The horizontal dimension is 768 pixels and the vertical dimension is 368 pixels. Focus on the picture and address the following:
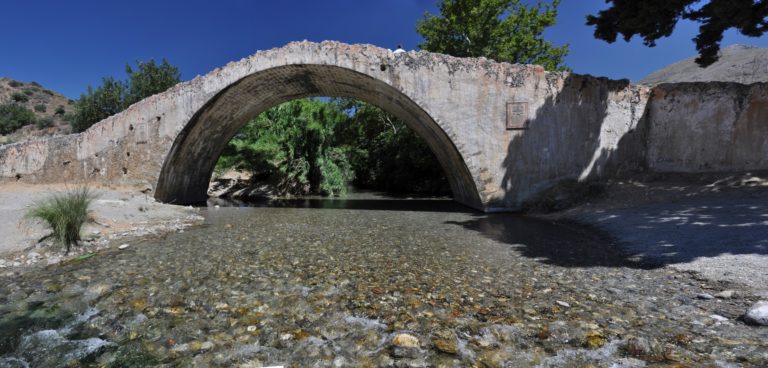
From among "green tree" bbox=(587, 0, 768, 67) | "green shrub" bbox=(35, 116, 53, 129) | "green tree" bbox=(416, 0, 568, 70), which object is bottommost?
"green tree" bbox=(587, 0, 768, 67)

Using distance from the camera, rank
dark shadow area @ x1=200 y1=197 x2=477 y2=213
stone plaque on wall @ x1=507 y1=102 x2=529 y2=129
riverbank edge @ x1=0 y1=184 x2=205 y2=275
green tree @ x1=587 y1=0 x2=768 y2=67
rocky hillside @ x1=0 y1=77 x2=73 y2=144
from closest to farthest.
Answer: riverbank edge @ x1=0 y1=184 x2=205 y2=275 → green tree @ x1=587 y1=0 x2=768 y2=67 → stone plaque on wall @ x1=507 y1=102 x2=529 y2=129 → dark shadow area @ x1=200 y1=197 x2=477 y2=213 → rocky hillside @ x1=0 y1=77 x2=73 y2=144

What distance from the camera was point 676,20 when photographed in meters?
9.40

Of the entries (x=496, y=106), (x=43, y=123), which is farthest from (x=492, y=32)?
(x=43, y=123)

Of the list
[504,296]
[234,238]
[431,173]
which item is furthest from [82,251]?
[431,173]

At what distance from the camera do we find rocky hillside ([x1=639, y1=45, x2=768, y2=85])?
22172 mm

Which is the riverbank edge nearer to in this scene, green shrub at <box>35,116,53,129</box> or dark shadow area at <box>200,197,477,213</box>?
dark shadow area at <box>200,197,477,213</box>

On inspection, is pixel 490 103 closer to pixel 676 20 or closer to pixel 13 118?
pixel 676 20

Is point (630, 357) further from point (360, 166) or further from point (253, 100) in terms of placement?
point (360, 166)

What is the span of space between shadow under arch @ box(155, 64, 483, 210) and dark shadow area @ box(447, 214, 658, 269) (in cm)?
225

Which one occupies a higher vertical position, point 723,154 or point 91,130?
point 91,130

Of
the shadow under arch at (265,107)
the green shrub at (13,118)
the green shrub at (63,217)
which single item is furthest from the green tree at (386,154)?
the green shrub at (13,118)

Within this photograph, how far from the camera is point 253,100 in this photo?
1266 centimetres

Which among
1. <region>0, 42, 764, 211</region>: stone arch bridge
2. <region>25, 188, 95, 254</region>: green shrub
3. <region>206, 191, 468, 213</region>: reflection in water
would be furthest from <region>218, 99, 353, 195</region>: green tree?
<region>25, 188, 95, 254</region>: green shrub

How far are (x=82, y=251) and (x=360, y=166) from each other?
2106 cm
